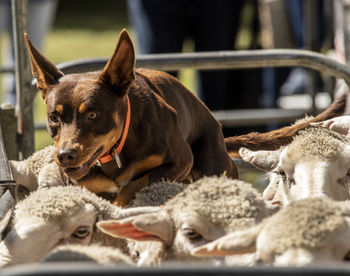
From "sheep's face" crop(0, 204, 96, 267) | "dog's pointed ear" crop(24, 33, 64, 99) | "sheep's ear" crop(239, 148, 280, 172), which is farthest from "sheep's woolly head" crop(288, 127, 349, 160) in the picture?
"dog's pointed ear" crop(24, 33, 64, 99)

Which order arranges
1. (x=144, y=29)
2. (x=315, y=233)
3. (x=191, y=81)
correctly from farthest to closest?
(x=191, y=81) → (x=144, y=29) → (x=315, y=233)

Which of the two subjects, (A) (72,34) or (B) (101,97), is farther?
(A) (72,34)

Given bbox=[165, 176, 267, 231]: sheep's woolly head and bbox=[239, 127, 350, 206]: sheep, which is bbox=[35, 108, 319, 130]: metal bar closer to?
bbox=[239, 127, 350, 206]: sheep

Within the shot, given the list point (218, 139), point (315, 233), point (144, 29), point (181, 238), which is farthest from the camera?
point (144, 29)

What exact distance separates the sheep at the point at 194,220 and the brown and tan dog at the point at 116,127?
679mm

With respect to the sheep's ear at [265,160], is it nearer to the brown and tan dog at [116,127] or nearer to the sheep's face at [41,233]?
the brown and tan dog at [116,127]

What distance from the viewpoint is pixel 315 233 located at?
2105 millimetres

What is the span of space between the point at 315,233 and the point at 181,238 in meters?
0.51

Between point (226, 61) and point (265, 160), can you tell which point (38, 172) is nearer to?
point (265, 160)

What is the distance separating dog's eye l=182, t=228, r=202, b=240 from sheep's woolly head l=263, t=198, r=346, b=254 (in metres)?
0.28

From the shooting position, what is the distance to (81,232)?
263 centimetres

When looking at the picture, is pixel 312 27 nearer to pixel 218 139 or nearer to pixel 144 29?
pixel 144 29

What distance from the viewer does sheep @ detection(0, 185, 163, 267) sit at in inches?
96.9

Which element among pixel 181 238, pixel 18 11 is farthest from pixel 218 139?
pixel 181 238
